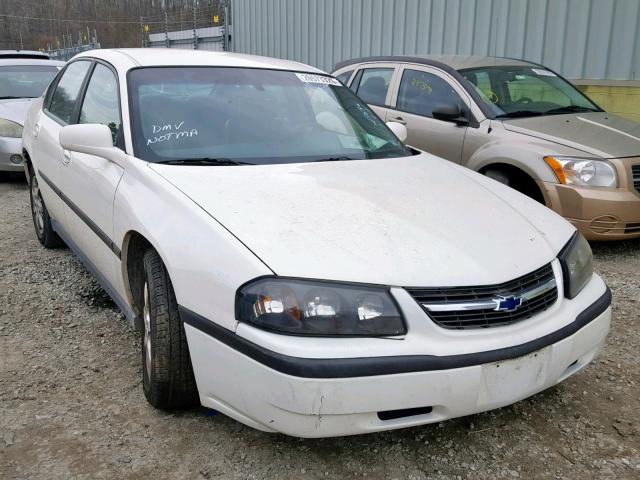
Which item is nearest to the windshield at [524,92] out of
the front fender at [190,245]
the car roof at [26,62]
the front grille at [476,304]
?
the front grille at [476,304]

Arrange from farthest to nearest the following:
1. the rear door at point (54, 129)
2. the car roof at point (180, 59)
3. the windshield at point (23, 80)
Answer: the windshield at point (23, 80), the rear door at point (54, 129), the car roof at point (180, 59)

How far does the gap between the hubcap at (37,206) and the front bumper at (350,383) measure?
3064 millimetres

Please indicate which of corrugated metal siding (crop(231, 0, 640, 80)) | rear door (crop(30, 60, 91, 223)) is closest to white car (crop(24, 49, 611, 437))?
rear door (crop(30, 60, 91, 223))

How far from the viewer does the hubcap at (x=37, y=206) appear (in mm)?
4699

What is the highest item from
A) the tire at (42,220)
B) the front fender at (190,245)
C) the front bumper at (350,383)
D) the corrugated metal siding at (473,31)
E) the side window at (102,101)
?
the corrugated metal siding at (473,31)

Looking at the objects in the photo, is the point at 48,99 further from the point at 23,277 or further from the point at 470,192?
the point at 470,192

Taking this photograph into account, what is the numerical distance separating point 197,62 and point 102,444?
203cm

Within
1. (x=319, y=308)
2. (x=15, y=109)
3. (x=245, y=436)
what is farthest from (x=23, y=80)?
(x=319, y=308)

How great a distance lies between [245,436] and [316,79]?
2.20 meters

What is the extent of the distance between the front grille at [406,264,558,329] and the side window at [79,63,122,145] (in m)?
1.80

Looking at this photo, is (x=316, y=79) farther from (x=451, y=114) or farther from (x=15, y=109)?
(x=15, y=109)

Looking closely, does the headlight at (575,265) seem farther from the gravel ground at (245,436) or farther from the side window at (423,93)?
the side window at (423,93)

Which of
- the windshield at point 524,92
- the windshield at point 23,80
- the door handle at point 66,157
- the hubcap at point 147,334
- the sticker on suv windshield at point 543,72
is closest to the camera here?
the hubcap at point 147,334

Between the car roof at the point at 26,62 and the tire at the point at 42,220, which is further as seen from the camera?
the car roof at the point at 26,62
